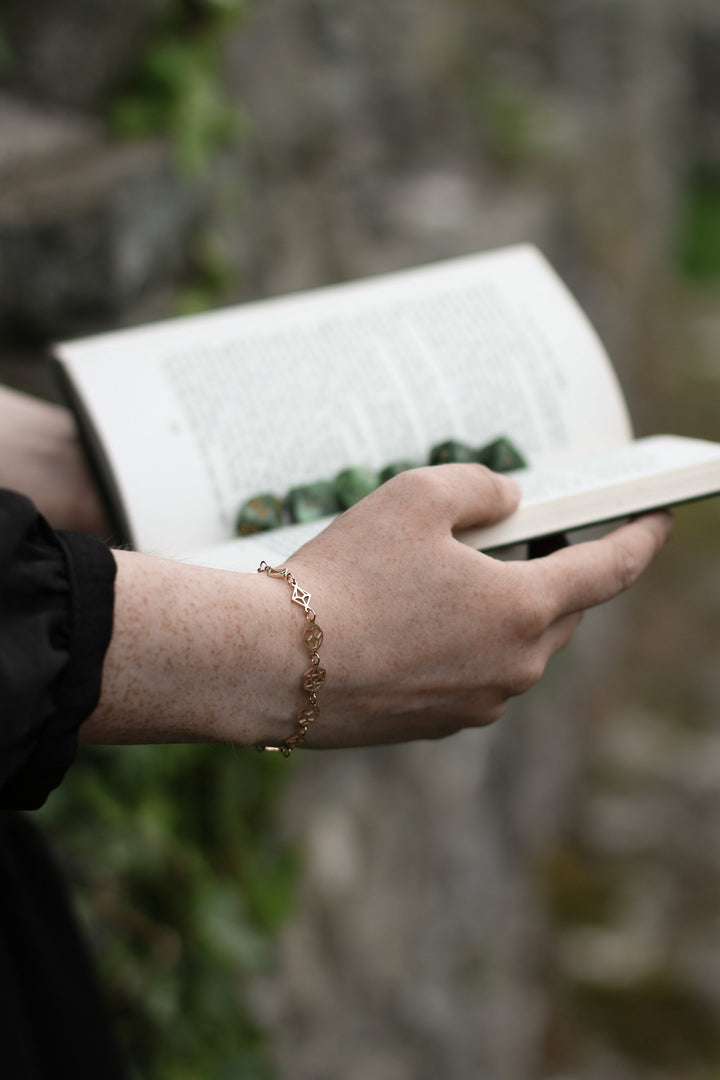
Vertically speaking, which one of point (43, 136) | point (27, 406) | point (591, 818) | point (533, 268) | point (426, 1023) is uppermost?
point (43, 136)

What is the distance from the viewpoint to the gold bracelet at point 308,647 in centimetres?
75

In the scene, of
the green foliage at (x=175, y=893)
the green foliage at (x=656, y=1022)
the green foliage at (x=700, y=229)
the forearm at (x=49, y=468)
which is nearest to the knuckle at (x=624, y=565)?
the forearm at (x=49, y=468)

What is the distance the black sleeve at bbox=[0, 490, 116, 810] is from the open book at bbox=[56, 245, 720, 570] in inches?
8.2

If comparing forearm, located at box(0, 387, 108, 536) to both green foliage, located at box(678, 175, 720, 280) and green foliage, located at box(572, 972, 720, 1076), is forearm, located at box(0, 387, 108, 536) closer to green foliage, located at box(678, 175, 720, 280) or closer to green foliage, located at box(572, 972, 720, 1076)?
green foliage, located at box(572, 972, 720, 1076)

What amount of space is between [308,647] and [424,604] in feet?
0.33

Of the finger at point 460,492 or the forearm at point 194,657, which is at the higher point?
the finger at point 460,492

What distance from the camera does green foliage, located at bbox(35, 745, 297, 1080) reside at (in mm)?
1474

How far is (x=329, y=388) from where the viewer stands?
1.03 metres

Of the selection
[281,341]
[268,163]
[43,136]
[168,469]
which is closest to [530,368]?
[281,341]

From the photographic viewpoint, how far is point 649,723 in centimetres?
378

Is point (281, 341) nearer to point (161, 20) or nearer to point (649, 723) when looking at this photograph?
point (161, 20)

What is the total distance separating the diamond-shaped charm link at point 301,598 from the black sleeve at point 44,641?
137 mm

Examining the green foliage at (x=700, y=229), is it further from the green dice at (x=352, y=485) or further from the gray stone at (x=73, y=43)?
the green dice at (x=352, y=485)

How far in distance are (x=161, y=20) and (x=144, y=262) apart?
432mm
